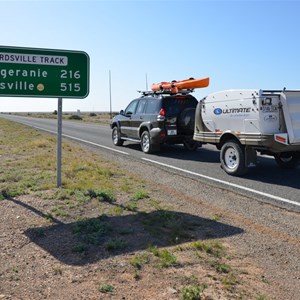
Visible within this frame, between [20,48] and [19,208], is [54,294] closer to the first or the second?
[19,208]

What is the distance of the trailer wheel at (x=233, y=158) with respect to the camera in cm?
926

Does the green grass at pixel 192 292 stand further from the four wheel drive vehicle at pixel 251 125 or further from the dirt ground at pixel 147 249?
the four wheel drive vehicle at pixel 251 125

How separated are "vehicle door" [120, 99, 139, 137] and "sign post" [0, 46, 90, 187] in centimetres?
727

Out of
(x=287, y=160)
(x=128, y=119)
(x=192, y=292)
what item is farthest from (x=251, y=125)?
(x=128, y=119)

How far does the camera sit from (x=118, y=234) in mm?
5191

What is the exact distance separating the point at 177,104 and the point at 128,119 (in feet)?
8.95

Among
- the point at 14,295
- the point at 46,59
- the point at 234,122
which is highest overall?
the point at 46,59

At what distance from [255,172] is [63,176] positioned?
4.62m

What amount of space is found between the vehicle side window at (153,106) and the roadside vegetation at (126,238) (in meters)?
5.11

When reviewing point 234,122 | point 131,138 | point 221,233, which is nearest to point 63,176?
point 234,122

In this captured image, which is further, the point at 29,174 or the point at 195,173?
the point at 195,173

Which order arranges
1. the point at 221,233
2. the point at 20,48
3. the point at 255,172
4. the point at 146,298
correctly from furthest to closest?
the point at 255,172, the point at 20,48, the point at 221,233, the point at 146,298

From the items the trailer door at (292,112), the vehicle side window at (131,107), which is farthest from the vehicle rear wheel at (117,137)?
the trailer door at (292,112)

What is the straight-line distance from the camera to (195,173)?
32.5 ft
